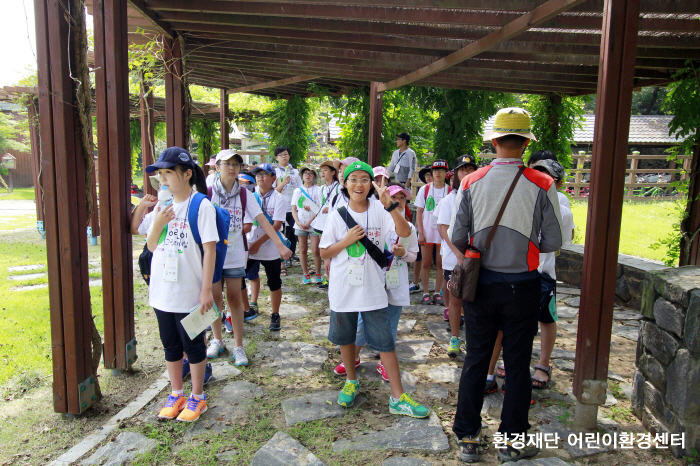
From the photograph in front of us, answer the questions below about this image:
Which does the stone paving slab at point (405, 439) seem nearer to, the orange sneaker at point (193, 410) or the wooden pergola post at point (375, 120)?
the orange sneaker at point (193, 410)

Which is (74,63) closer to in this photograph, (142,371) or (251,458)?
(142,371)

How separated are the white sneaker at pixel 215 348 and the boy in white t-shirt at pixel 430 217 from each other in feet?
8.90

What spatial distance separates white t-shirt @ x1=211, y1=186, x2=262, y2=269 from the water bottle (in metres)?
0.99

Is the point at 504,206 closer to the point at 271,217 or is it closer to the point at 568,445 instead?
the point at 568,445

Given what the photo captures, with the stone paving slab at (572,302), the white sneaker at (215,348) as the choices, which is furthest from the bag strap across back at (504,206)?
the stone paving slab at (572,302)

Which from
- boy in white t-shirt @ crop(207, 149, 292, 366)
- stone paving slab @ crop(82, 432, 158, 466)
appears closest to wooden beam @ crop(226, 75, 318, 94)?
boy in white t-shirt @ crop(207, 149, 292, 366)

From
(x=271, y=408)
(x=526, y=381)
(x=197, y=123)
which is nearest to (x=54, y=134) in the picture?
(x=271, y=408)

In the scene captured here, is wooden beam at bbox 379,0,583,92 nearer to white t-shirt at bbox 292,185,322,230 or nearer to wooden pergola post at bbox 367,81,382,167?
wooden pergola post at bbox 367,81,382,167

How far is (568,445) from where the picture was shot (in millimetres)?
2971

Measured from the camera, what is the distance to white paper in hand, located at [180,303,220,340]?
306 centimetres

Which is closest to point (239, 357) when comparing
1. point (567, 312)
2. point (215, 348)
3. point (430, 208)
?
point (215, 348)

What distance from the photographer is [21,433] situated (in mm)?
3051

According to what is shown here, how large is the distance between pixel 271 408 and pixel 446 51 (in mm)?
4251

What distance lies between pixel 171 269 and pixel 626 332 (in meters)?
4.62
